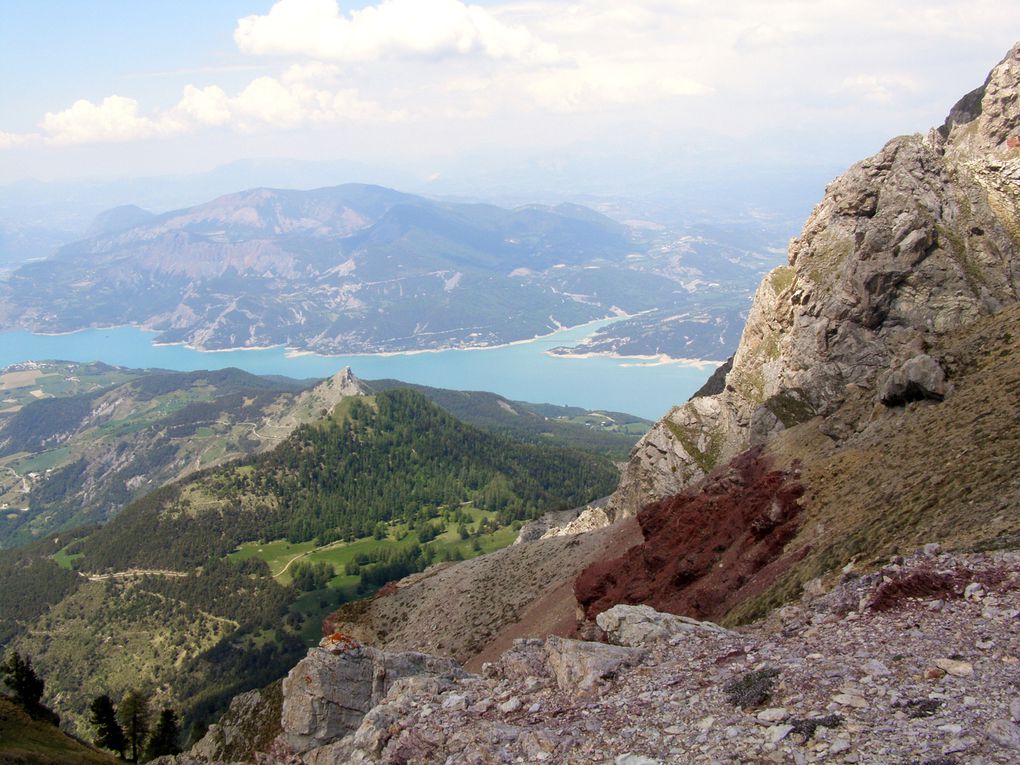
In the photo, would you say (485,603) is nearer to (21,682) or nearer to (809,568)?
(21,682)

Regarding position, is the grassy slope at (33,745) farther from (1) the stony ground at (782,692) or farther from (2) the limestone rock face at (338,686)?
(1) the stony ground at (782,692)

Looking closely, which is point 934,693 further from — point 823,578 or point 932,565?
point 823,578

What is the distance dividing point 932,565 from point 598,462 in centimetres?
17859

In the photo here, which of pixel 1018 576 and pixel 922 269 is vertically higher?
pixel 922 269

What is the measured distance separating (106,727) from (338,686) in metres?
33.9

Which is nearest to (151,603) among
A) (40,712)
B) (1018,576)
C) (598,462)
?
(40,712)

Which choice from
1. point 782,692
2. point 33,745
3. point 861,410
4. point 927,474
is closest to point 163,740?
point 33,745

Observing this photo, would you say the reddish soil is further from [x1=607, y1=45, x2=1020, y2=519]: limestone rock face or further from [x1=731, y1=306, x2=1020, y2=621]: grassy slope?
[x1=607, y1=45, x2=1020, y2=519]: limestone rock face

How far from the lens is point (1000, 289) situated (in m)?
41.4

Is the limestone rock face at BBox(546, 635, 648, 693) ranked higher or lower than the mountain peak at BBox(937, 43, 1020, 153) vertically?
lower

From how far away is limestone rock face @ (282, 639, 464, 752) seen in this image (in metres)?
21.0

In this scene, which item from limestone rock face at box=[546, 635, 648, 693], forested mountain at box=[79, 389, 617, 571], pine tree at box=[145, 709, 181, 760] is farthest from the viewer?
forested mountain at box=[79, 389, 617, 571]

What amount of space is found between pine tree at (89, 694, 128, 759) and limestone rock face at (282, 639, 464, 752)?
3034cm

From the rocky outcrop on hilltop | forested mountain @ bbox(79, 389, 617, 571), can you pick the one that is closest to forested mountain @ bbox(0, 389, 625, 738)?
forested mountain @ bbox(79, 389, 617, 571)
